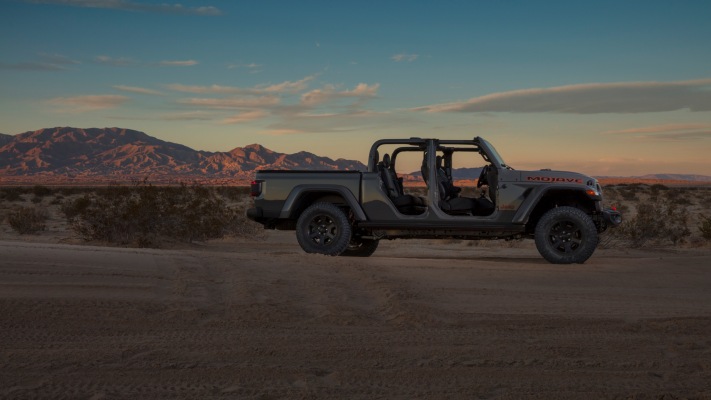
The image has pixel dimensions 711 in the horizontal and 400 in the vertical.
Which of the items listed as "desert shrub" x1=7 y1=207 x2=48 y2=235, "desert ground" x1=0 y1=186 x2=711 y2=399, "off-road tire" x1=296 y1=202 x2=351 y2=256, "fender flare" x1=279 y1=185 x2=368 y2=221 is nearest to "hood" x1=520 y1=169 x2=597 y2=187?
"desert ground" x1=0 y1=186 x2=711 y2=399

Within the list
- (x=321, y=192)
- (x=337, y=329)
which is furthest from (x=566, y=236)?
(x=337, y=329)

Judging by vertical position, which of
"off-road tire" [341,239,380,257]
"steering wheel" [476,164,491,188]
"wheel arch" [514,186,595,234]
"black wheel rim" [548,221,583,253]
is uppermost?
"steering wheel" [476,164,491,188]

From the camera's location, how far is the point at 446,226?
12438mm

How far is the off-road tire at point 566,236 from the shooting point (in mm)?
12094

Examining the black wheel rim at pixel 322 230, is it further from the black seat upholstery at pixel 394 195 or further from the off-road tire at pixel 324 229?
the black seat upholstery at pixel 394 195

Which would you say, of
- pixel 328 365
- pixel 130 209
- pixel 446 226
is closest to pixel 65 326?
pixel 328 365

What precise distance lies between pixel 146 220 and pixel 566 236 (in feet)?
37.7

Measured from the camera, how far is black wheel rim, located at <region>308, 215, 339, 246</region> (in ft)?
42.7

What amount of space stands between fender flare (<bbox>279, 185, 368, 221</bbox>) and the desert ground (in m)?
1.97

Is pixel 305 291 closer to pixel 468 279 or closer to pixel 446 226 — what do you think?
pixel 468 279

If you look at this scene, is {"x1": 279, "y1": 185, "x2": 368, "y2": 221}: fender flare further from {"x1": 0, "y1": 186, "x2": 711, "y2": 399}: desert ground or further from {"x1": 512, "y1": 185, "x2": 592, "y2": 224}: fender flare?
{"x1": 512, "y1": 185, "x2": 592, "y2": 224}: fender flare

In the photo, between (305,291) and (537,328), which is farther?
(305,291)

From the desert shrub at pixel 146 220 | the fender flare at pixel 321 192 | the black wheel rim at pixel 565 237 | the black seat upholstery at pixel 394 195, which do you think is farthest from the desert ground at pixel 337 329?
the desert shrub at pixel 146 220

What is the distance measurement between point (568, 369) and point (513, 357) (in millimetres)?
459
